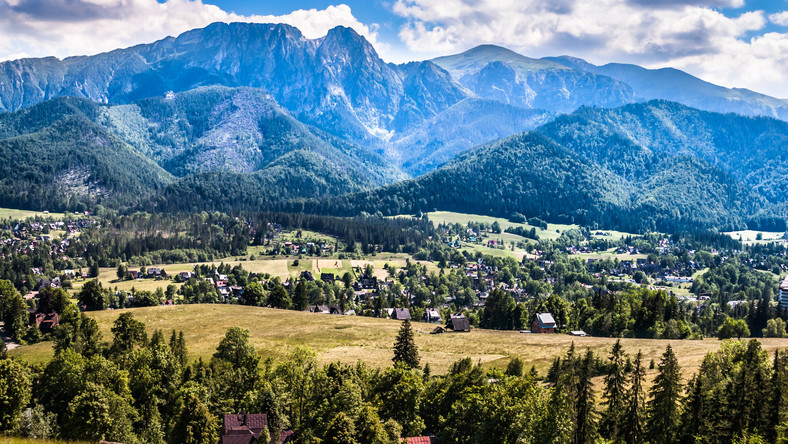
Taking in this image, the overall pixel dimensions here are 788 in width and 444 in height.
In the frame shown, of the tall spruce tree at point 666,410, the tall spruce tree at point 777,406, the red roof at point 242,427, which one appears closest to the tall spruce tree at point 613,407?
the tall spruce tree at point 666,410

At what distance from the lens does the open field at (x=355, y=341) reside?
87.3 meters

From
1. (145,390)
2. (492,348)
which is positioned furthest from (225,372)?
(492,348)

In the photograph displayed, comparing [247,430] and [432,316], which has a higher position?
[432,316]

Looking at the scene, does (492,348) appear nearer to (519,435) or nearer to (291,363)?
(291,363)

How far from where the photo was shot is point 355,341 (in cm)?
10219

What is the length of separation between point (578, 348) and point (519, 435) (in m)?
47.9

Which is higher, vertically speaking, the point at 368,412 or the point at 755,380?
the point at 755,380

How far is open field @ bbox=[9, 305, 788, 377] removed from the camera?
87.3 meters

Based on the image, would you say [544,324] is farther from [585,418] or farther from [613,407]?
[585,418]

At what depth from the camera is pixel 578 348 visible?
88438mm

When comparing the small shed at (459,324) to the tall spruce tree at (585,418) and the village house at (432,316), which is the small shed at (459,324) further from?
the tall spruce tree at (585,418)

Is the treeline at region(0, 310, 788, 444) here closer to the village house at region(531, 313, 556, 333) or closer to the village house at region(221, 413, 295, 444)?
the village house at region(221, 413, 295, 444)

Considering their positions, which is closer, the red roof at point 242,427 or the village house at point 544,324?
the red roof at point 242,427

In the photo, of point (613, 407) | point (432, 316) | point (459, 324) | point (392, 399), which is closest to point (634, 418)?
point (613, 407)
